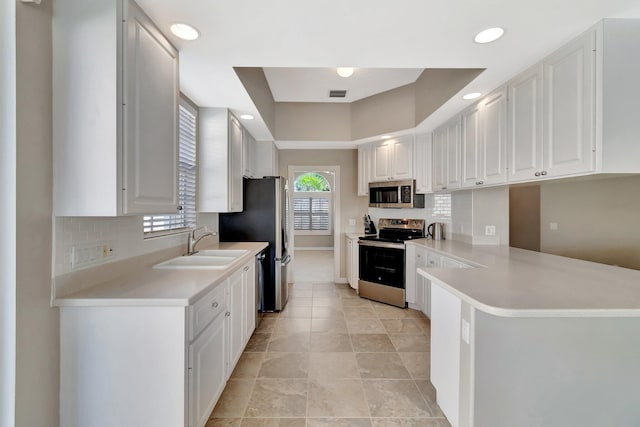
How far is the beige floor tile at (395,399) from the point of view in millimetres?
1848

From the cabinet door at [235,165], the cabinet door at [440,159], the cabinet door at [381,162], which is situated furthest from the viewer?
the cabinet door at [381,162]

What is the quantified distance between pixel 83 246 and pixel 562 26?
293 cm

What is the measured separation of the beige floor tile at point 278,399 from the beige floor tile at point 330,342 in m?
0.53

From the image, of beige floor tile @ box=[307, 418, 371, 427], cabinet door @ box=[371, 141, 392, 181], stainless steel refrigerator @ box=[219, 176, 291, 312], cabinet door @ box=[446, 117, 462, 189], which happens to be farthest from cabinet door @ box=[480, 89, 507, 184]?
stainless steel refrigerator @ box=[219, 176, 291, 312]

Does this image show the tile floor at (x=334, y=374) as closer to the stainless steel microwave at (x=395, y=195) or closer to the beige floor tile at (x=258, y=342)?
the beige floor tile at (x=258, y=342)

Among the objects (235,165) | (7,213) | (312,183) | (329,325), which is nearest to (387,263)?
(329,325)

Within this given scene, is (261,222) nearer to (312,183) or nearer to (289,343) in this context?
(289,343)

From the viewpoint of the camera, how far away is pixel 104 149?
1.31 metres

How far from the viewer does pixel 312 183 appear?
998 cm

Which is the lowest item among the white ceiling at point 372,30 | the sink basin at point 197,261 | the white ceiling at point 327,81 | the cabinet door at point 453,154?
the sink basin at point 197,261

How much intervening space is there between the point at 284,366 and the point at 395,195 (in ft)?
8.77

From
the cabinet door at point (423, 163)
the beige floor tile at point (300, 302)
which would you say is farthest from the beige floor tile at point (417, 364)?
the cabinet door at point (423, 163)

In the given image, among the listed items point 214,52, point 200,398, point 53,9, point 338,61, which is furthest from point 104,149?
point 338,61

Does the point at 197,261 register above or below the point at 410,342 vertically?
above
